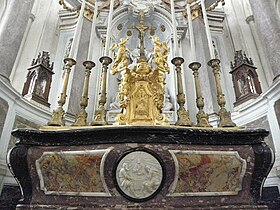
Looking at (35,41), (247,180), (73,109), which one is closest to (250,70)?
(247,180)

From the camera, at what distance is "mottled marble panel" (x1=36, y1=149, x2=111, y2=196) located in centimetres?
170

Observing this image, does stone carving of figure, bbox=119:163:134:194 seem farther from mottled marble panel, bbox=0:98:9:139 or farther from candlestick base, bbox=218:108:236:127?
mottled marble panel, bbox=0:98:9:139

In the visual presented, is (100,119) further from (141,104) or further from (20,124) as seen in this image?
(20,124)

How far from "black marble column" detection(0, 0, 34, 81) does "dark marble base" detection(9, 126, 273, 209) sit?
1.70 meters

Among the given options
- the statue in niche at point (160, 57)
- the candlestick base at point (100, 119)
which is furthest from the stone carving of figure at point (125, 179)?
the statue in niche at point (160, 57)

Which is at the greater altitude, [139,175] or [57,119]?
[57,119]

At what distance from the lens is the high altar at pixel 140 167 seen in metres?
1.67

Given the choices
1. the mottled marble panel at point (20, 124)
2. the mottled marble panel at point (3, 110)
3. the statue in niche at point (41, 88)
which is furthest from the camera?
the statue in niche at point (41, 88)

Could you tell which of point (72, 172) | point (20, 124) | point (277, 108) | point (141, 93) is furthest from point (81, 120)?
point (277, 108)

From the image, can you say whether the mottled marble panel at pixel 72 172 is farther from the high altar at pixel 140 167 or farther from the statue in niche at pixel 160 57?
the statue in niche at pixel 160 57

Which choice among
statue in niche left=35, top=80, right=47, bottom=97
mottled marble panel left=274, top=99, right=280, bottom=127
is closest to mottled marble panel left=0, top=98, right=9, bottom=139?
statue in niche left=35, top=80, right=47, bottom=97

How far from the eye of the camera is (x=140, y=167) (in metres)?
1.70

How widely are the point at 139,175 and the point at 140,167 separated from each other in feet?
0.18

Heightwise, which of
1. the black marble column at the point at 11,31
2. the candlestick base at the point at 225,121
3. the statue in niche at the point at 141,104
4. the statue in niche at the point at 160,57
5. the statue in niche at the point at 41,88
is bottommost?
the candlestick base at the point at 225,121
